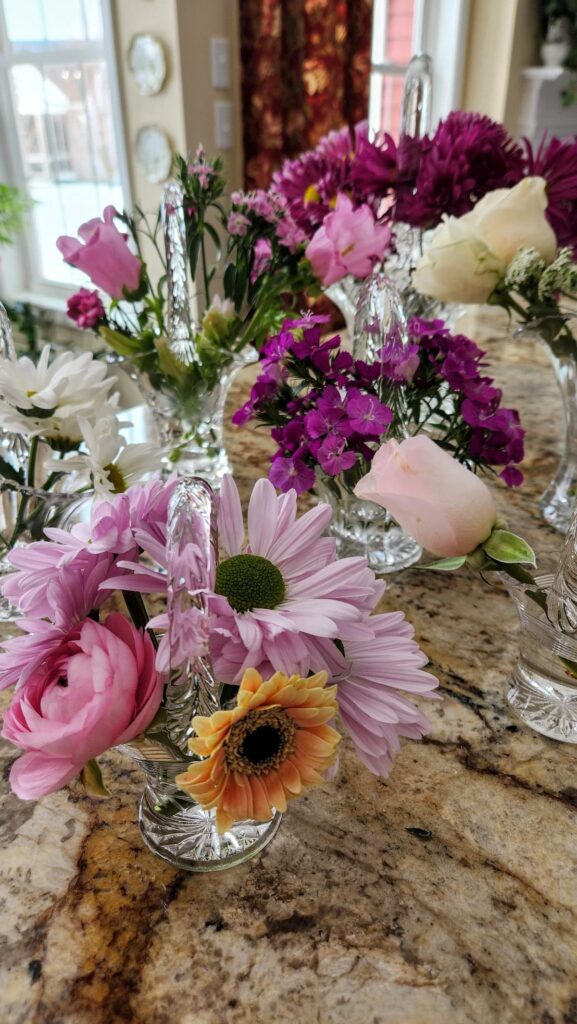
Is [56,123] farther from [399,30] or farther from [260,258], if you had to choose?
Answer: [260,258]

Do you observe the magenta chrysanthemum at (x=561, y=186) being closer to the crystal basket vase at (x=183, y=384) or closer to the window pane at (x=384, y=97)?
the crystal basket vase at (x=183, y=384)

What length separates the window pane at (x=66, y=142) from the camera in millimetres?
2592

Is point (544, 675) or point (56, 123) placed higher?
point (56, 123)

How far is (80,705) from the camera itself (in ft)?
1.19

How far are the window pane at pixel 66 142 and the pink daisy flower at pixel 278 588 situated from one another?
2.57 metres

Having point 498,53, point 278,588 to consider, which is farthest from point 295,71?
point 278,588

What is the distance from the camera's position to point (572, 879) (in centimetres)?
47

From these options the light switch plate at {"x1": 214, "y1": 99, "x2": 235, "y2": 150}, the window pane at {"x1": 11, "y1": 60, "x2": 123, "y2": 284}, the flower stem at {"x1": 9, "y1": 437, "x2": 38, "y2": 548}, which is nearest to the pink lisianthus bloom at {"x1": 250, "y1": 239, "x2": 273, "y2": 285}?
the flower stem at {"x1": 9, "y1": 437, "x2": 38, "y2": 548}

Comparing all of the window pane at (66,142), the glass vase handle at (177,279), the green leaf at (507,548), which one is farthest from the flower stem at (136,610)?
the window pane at (66,142)

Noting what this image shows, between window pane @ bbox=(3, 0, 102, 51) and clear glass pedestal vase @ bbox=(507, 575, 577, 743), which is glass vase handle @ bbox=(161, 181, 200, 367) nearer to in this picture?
clear glass pedestal vase @ bbox=(507, 575, 577, 743)

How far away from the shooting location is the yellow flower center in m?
0.35

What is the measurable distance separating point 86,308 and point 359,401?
1.35 ft

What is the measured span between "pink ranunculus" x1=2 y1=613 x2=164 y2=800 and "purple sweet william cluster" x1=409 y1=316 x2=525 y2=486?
0.42 meters

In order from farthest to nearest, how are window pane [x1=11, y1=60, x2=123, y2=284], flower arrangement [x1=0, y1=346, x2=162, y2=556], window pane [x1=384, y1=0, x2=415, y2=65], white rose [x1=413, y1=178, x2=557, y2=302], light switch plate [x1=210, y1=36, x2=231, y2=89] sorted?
1. window pane [x1=384, y1=0, x2=415, y2=65]
2. window pane [x1=11, y1=60, x2=123, y2=284]
3. light switch plate [x1=210, y1=36, x2=231, y2=89]
4. white rose [x1=413, y1=178, x2=557, y2=302]
5. flower arrangement [x1=0, y1=346, x2=162, y2=556]
